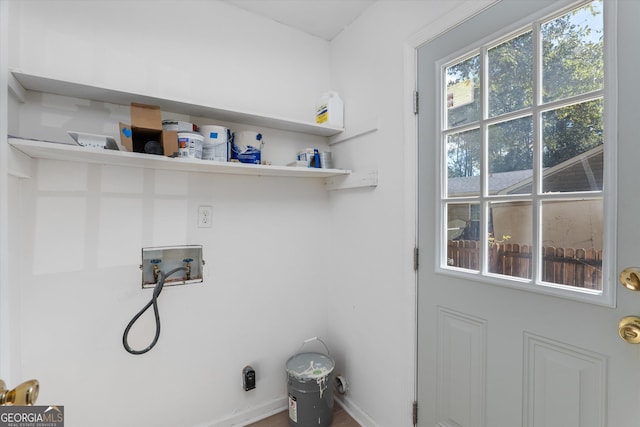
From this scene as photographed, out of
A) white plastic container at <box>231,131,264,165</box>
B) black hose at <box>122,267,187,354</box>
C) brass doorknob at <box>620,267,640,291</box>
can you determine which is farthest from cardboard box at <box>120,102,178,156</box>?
brass doorknob at <box>620,267,640,291</box>

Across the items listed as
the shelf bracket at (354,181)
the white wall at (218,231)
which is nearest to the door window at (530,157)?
the white wall at (218,231)

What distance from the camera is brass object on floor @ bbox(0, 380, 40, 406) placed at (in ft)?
2.08

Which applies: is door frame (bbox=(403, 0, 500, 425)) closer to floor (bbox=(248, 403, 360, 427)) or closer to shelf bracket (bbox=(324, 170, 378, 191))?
shelf bracket (bbox=(324, 170, 378, 191))

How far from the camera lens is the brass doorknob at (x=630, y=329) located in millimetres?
821

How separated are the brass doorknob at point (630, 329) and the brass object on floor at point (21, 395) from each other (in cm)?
156

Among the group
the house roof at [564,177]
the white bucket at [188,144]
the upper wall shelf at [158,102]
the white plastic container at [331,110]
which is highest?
the white plastic container at [331,110]

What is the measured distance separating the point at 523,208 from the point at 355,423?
1659 mm

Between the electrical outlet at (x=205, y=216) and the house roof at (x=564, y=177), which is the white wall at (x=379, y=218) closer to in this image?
the house roof at (x=564, y=177)

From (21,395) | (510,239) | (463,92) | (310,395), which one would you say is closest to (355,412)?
(310,395)

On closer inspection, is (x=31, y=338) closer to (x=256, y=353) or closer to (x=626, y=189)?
(x=256, y=353)

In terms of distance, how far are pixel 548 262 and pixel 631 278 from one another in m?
0.22

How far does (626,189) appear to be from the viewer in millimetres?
859

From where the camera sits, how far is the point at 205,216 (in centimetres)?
172

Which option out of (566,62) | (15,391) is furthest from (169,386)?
(566,62)
